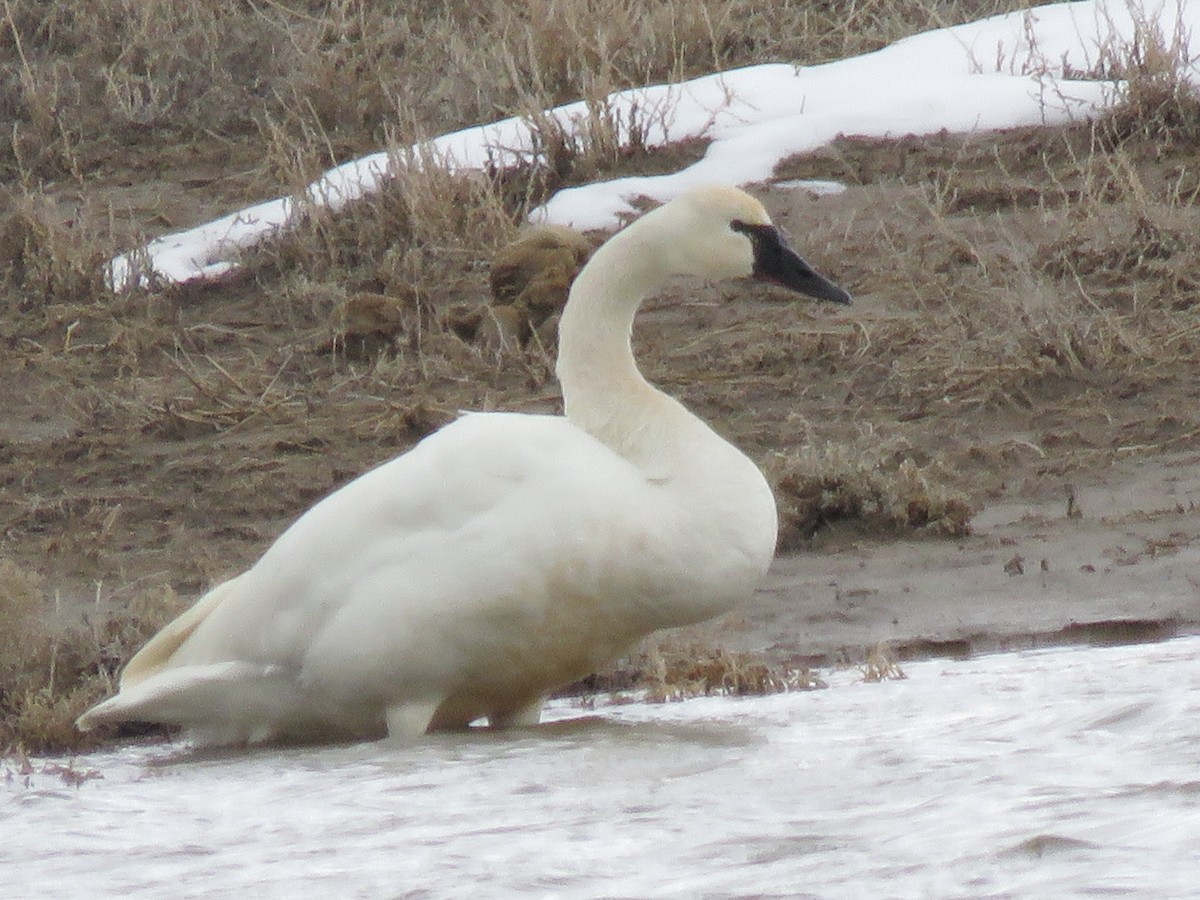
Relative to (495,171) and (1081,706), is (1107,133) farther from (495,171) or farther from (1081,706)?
(1081,706)

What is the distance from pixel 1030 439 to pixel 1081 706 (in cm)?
303

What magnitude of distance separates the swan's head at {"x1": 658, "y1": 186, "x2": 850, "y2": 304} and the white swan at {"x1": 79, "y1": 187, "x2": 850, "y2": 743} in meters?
0.32

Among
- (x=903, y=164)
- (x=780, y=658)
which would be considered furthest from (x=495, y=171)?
(x=780, y=658)

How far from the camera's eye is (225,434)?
31.5ft

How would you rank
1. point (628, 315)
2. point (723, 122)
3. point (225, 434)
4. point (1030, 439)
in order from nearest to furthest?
point (628, 315) < point (1030, 439) < point (225, 434) < point (723, 122)

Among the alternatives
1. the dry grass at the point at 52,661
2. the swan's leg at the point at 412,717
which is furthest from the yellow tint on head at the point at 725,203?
the dry grass at the point at 52,661

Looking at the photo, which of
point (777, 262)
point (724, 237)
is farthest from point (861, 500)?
point (724, 237)

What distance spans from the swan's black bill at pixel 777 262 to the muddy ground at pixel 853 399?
109 centimetres

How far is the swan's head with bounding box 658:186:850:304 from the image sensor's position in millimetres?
6590

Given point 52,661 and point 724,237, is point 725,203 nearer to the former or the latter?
point 724,237

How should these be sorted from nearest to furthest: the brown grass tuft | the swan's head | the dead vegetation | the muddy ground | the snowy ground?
1. the swan's head
2. the muddy ground
3. the brown grass tuft
4. the dead vegetation
5. the snowy ground

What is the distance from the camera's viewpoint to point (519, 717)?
6.32m

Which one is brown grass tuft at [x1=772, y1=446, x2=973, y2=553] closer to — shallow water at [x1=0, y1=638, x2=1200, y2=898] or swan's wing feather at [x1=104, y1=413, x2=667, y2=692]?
shallow water at [x1=0, y1=638, x2=1200, y2=898]

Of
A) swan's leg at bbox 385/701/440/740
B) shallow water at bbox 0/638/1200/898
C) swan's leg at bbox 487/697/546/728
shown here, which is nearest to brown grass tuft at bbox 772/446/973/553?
shallow water at bbox 0/638/1200/898
